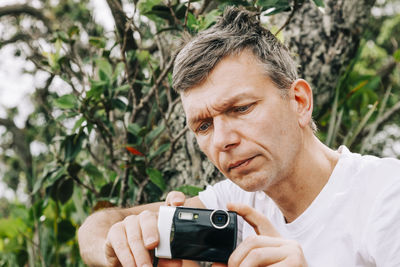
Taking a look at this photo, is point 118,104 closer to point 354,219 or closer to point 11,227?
point 354,219

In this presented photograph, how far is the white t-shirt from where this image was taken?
3.63 feet

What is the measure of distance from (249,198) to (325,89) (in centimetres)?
97

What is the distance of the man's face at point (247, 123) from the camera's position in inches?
49.4

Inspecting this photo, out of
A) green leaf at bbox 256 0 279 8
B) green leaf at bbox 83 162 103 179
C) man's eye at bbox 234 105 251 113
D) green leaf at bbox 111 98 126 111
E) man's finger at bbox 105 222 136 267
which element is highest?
green leaf at bbox 256 0 279 8

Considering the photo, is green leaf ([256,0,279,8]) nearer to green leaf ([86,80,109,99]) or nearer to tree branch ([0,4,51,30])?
green leaf ([86,80,109,99])

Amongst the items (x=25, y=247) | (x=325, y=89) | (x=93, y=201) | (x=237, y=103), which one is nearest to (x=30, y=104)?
(x=25, y=247)

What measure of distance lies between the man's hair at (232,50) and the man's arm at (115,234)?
0.46m

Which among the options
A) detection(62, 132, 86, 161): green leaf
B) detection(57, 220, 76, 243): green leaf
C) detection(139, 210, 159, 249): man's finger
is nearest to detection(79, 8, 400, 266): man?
detection(139, 210, 159, 249): man's finger

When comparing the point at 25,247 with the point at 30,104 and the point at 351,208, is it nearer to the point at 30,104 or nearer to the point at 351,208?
the point at 351,208

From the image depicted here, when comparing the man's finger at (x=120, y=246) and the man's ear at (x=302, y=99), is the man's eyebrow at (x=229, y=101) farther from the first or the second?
the man's finger at (x=120, y=246)

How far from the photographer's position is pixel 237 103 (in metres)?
1.26

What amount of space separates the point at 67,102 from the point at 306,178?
4.01 ft

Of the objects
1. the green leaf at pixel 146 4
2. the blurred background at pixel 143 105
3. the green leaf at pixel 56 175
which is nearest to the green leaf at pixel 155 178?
the blurred background at pixel 143 105

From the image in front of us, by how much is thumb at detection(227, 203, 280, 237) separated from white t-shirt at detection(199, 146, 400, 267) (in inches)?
12.5
